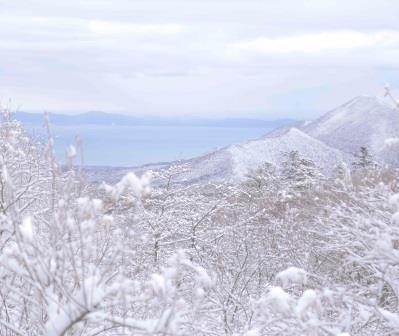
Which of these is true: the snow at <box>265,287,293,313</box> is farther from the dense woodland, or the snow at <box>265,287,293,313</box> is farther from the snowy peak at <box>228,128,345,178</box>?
the snowy peak at <box>228,128,345,178</box>

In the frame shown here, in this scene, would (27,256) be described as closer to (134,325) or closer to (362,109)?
(134,325)

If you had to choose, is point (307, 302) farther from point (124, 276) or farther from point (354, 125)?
point (354, 125)

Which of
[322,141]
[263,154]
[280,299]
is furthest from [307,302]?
[322,141]

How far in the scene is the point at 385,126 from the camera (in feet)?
458

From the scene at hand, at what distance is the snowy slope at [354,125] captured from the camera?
13738 cm

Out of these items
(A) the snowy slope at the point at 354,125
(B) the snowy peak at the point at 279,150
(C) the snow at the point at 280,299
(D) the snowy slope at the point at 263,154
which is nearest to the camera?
(C) the snow at the point at 280,299

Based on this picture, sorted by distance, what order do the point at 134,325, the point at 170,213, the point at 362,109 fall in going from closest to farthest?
the point at 134,325, the point at 170,213, the point at 362,109

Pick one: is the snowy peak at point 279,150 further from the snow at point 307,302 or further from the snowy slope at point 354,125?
the snow at point 307,302

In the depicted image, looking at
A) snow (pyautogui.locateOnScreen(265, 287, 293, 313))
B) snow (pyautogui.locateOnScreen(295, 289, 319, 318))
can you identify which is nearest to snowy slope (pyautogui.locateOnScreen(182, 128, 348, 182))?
snow (pyautogui.locateOnScreen(265, 287, 293, 313))

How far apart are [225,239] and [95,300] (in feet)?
45.0

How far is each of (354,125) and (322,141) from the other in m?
14.3

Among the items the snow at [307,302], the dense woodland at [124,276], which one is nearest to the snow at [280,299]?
the dense woodland at [124,276]

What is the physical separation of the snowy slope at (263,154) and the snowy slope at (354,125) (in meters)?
11.1

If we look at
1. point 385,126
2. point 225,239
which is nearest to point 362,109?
point 385,126
